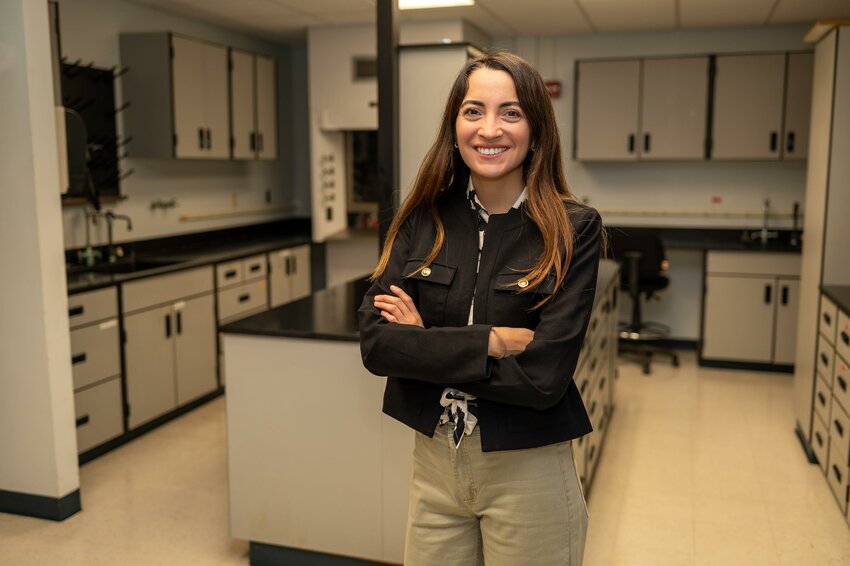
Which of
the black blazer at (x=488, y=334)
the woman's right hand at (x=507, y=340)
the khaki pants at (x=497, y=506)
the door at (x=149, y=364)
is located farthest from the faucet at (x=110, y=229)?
the woman's right hand at (x=507, y=340)

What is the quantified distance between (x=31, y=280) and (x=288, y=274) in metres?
2.66

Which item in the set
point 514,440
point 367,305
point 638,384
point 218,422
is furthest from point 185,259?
point 514,440

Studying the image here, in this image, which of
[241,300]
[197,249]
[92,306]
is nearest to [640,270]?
[241,300]

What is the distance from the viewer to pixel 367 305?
5.53 ft

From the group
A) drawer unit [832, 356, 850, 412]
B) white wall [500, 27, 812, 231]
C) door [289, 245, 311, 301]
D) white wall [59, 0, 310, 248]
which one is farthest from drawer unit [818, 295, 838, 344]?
white wall [59, 0, 310, 248]

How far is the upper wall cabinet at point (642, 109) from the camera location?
5734 mm

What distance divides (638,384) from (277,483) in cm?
311

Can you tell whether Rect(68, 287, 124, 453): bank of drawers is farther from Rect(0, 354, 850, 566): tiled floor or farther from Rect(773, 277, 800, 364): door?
Rect(773, 277, 800, 364): door

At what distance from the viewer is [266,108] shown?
5.88 metres

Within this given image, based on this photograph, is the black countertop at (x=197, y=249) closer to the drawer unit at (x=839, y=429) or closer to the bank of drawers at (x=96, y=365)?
the bank of drawers at (x=96, y=365)

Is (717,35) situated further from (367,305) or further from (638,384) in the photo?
(367,305)

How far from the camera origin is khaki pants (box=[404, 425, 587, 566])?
4.99ft

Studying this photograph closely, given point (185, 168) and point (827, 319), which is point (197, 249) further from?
point (827, 319)

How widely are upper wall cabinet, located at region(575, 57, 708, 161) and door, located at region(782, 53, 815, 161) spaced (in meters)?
0.53
